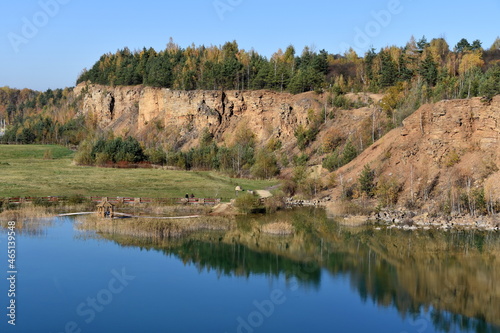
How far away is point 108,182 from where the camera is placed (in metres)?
58.9

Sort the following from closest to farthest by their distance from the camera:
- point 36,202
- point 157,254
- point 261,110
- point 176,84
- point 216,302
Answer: point 216,302 → point 157,254 → point 36,202 → point 261,110 → point 176,84

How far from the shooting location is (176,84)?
97.0m

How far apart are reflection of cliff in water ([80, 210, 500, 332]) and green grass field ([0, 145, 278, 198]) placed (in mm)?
15865

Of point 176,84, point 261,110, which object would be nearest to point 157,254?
point 261,110

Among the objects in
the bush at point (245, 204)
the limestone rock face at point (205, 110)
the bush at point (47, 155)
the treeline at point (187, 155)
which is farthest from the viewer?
the bush at point (47, 155)

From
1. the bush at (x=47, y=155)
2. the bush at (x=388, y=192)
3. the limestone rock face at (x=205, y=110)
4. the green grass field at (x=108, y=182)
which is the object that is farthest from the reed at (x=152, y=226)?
the bush at (x=47, y=155)

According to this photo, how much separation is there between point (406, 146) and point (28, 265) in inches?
1359

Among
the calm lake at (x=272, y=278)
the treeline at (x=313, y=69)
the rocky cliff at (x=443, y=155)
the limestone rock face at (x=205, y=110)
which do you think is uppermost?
the treeline at (x=313, y=69)

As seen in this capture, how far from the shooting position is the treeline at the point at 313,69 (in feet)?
245

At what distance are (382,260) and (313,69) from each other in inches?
2180

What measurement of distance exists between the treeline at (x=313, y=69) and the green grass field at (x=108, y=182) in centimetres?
2269

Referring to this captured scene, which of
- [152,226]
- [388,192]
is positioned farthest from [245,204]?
[388,192]

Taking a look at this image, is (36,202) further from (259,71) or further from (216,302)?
(259,71)

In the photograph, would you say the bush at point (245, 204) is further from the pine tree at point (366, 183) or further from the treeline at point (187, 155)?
the treeline at point (187, 155)
